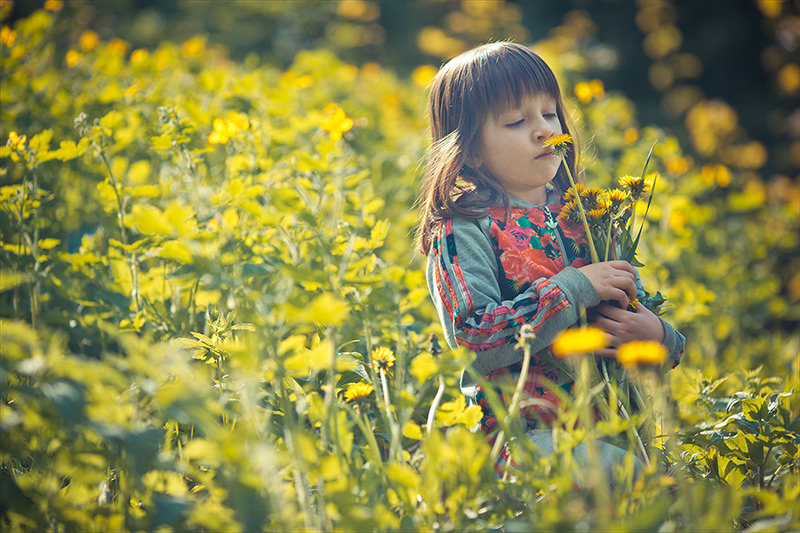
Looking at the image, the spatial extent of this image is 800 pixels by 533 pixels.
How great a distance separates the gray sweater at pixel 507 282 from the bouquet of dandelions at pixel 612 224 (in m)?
0.08

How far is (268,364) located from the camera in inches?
39.9

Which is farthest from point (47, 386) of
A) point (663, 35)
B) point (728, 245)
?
point (663, 35)

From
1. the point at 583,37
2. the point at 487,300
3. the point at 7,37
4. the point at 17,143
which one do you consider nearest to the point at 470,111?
the point at 487,300

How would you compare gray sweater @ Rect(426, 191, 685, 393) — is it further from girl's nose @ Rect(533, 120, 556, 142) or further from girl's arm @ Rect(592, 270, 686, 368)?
girl's nose @ Rect(533, 120, 556, 142)

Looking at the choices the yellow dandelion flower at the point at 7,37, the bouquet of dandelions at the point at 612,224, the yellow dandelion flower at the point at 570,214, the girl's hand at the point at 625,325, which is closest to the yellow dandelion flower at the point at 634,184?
the bouquet of dandelions at the point at 612,224

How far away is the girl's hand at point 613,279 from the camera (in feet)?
4.00

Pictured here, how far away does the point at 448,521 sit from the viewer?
1.04 m

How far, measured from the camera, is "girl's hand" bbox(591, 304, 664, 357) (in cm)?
126

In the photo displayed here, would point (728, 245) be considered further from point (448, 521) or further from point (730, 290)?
point (448, 521)

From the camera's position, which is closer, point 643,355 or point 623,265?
point 643,355

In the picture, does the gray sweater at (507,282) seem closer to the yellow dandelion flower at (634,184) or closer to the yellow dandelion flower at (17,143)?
the yellow dandelion flower at (634,184)

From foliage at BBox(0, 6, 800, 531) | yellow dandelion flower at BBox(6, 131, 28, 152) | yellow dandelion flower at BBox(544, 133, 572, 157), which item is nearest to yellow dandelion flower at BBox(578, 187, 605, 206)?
yellow dandelion flower at BBox(544, 133, 572, 157)

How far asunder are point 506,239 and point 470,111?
13.4 inches

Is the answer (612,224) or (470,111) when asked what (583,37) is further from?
(612,224)
